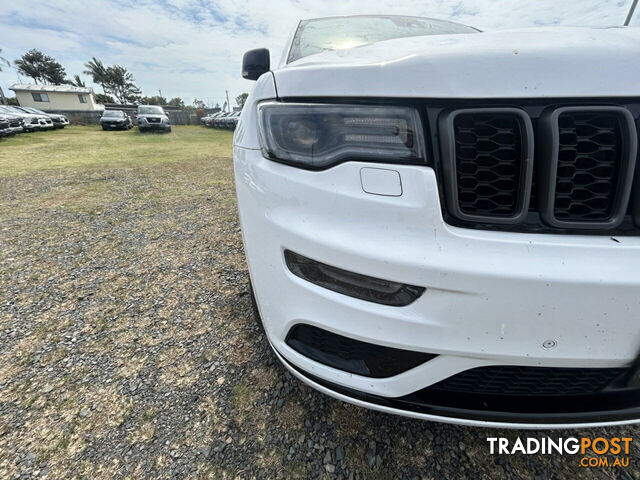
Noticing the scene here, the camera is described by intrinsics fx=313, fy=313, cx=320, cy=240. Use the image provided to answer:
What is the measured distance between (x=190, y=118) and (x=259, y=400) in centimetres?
3561

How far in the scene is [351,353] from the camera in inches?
37.1

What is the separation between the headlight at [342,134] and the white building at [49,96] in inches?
1979

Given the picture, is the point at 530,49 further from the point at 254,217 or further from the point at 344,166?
the point at 254,217

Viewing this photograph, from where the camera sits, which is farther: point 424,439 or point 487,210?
point 424,439

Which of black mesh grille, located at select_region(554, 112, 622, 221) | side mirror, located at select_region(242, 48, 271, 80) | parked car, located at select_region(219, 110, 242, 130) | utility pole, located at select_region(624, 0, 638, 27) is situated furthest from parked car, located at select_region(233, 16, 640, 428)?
parked car, located at select_region(219, 110, 242, 130)

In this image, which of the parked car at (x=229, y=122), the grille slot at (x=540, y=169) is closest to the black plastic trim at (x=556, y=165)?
the grille slot at (x=540, y=169)

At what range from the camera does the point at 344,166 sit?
2.87ft

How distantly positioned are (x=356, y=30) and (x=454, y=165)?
171 cm

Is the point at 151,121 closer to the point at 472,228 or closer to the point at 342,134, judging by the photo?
the point at 342,134

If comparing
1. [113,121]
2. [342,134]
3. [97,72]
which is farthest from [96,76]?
[342,134]

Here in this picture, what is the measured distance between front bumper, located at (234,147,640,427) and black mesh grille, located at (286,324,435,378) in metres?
0.02

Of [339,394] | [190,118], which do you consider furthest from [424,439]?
[190,118]

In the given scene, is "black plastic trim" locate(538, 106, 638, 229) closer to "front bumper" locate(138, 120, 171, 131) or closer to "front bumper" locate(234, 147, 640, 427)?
"front bumper" locate(234, 147, 640, 427)

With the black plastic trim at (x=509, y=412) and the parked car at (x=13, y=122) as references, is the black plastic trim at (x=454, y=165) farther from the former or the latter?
the parked car at (x=13, y=122)
